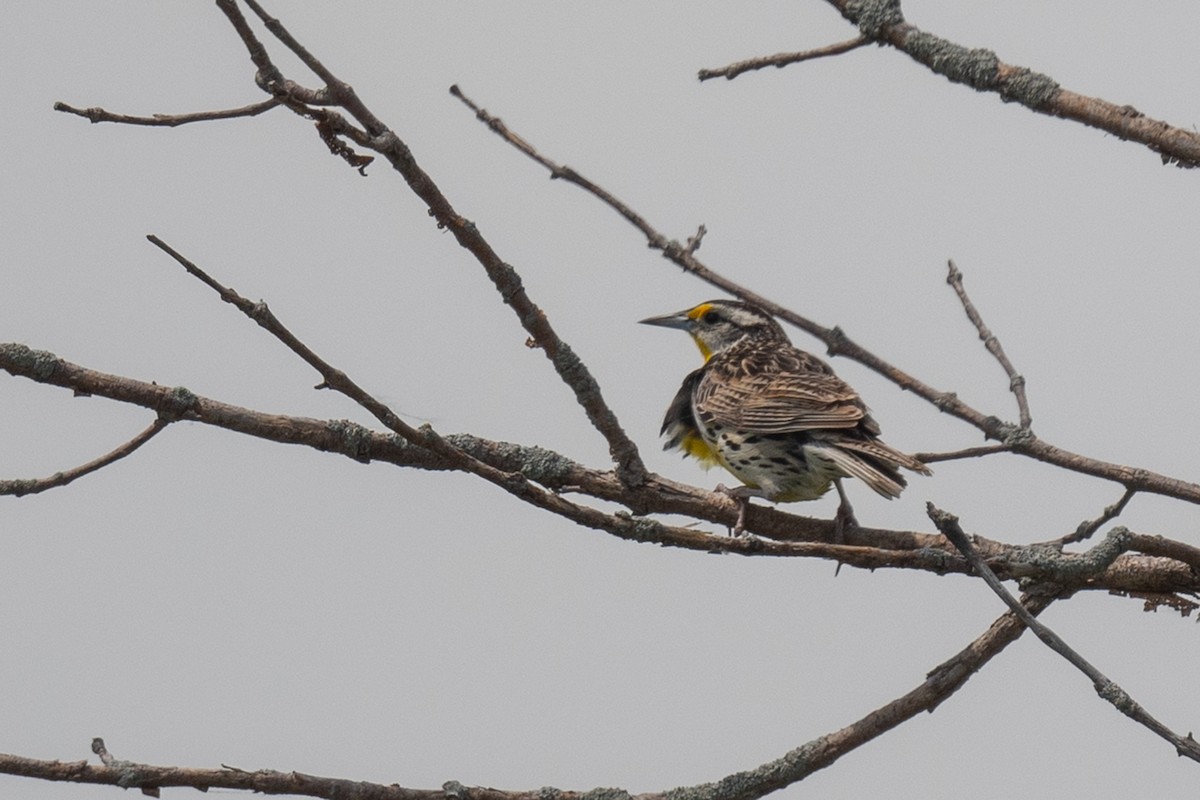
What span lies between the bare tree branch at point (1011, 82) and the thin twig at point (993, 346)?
0.80 m

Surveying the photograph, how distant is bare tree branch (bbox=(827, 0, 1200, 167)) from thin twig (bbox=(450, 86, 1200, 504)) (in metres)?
0.61

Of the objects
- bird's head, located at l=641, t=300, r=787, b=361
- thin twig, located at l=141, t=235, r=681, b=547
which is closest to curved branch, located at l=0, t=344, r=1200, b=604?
thin twig, located at l=141, t=235, r=681, b=547

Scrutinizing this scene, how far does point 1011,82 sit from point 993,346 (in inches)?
36.1

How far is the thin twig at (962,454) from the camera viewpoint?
12.9ft

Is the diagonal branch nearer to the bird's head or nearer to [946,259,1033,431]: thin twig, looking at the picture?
[946,259,1033,431]: thin twig

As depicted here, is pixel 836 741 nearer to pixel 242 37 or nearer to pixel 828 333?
pixel 828 333

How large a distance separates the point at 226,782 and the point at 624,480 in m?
1.16

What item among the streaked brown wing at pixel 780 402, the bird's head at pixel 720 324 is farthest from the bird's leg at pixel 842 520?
the bird's head at pixel 720 324

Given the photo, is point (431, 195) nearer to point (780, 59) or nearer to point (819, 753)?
point (780, 59)

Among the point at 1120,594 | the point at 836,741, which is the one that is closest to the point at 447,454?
the point at 836,741

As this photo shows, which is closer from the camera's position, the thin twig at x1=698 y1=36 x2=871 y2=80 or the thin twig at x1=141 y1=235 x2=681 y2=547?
the thin twig at x1=141 y1=235 x2=681 y2=547

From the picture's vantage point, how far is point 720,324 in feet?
24.1

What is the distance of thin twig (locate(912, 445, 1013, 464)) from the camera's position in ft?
12.9

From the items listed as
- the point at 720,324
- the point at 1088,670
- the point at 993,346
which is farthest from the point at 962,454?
the point at 720,324
